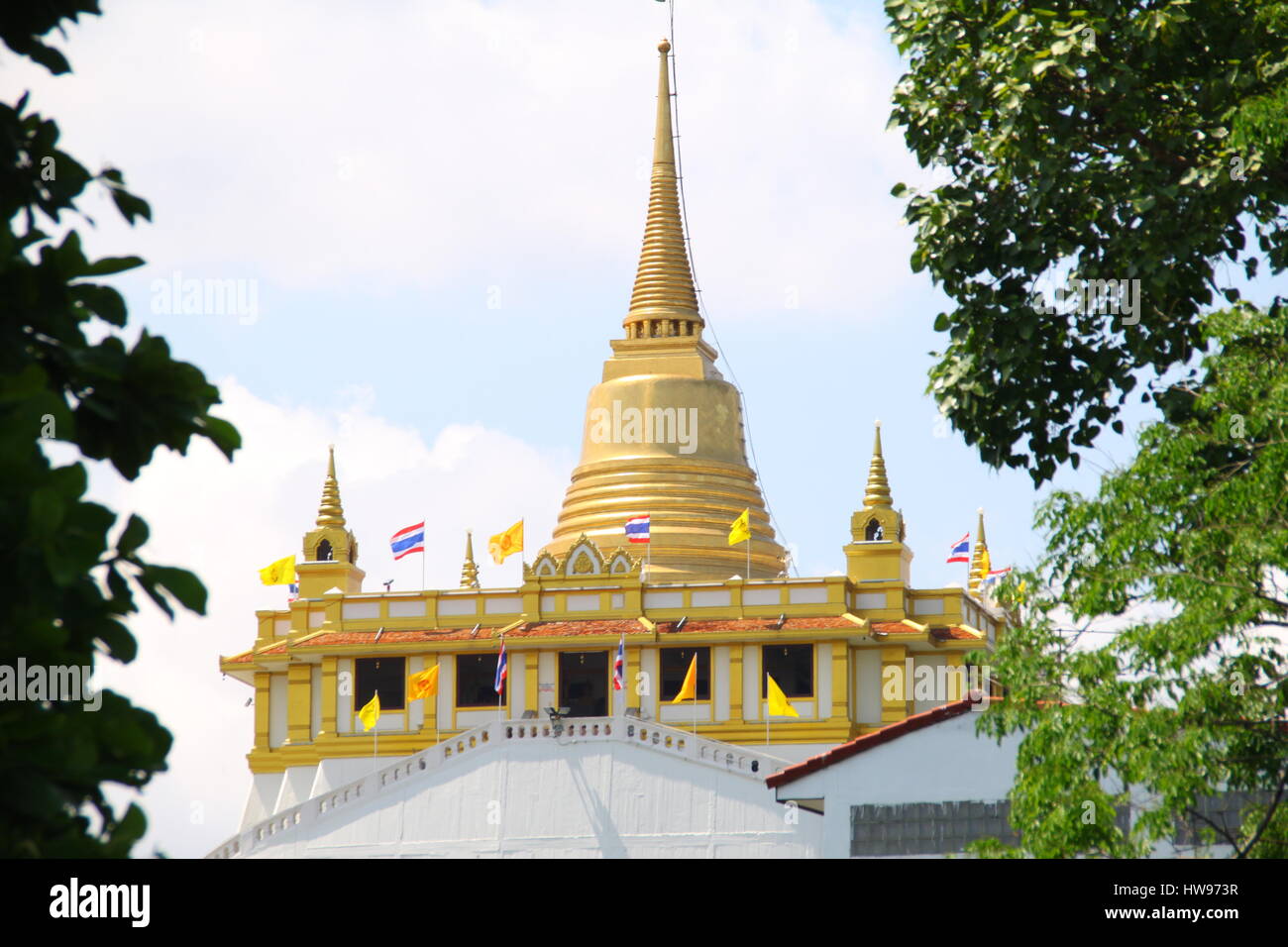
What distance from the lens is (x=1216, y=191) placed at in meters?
20.2

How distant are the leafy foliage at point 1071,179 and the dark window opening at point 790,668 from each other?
27005mm

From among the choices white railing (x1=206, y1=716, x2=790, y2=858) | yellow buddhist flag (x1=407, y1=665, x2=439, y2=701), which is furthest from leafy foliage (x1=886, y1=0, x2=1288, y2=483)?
yellow buddhist flag (x1=407, y1=665, x2=439, y2=701)

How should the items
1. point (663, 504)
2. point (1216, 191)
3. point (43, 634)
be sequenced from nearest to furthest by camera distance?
point (43, 634), point (1216, 191), point (663, 504)

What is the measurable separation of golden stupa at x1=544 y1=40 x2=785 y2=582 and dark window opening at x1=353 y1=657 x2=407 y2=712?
796cm

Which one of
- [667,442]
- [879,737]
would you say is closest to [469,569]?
[667,442]

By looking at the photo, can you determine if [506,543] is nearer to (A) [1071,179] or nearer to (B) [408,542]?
(B) [408,542]

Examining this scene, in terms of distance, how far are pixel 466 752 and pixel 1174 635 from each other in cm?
2576

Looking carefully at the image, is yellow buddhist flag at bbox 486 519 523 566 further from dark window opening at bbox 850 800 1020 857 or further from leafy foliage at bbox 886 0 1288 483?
leafy foliage at bbox 886 0 1288 483

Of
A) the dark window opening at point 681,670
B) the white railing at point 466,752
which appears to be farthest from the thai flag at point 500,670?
the white railing at point 466,752

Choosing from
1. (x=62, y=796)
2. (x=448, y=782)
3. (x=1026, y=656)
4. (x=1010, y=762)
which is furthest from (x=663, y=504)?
(x=62, y=796)

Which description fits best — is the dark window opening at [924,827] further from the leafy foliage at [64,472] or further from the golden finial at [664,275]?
the golden finial at [664,275]

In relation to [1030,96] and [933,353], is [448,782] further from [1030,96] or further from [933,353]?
[1030,96]
